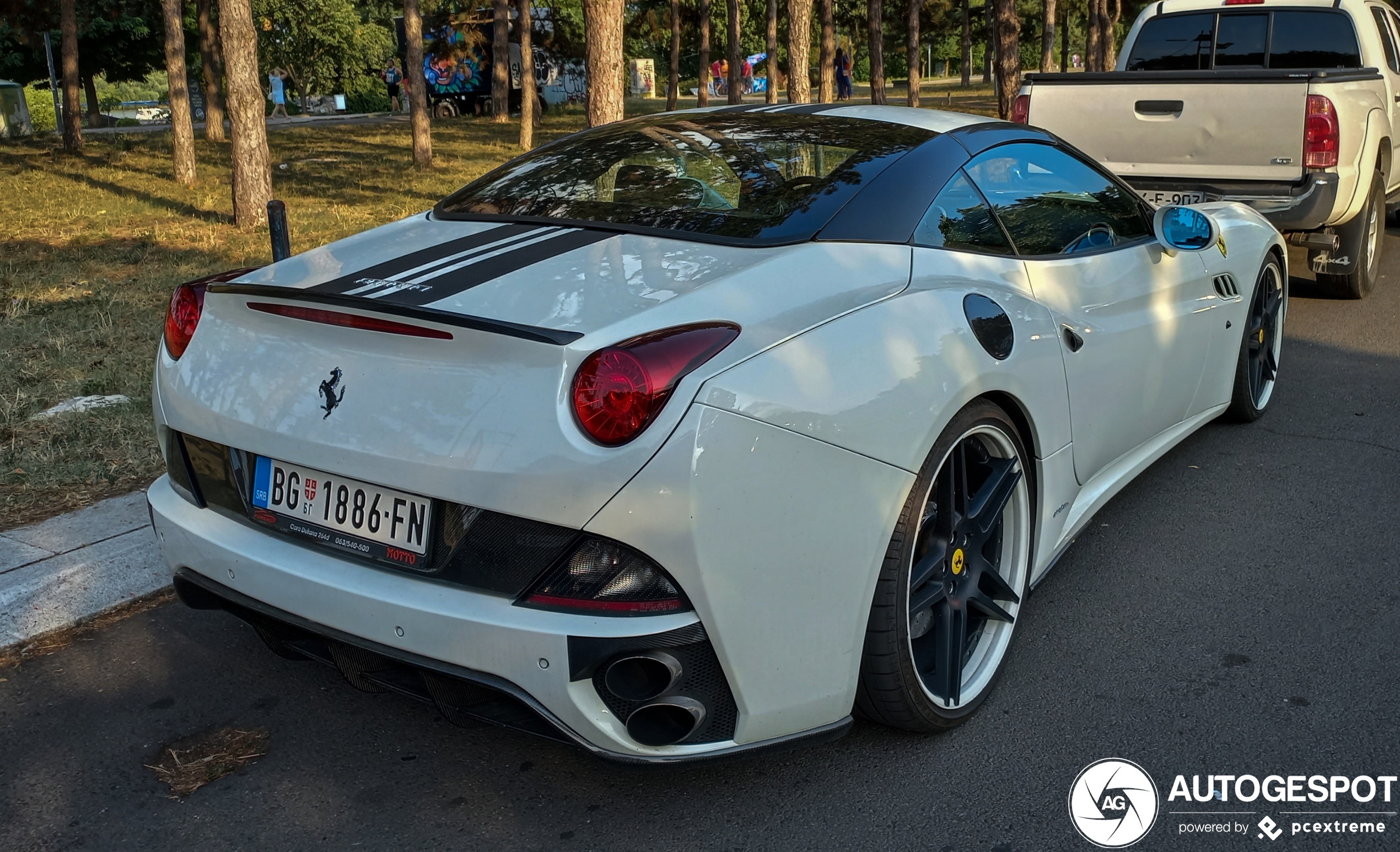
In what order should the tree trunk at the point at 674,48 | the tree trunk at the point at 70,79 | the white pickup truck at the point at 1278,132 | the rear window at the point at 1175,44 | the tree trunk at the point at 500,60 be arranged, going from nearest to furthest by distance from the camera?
the white pickup truck at the point at 1278,132
the rear window at the point at 1175,44
the tree trunk at the point at 70,79
the tree trunk at the point at 500,60
the tree trunk at the point at 674,48

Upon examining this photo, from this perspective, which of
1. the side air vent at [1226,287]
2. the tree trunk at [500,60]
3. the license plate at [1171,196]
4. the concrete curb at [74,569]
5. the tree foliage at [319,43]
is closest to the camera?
the concrete curb at [74,569]

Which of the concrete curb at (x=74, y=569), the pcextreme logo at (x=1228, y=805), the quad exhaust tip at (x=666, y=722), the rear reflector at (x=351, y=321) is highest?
the rear reflector at (x=351, y=321)

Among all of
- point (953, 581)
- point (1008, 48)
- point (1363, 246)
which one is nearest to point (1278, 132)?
point (1363, 246)

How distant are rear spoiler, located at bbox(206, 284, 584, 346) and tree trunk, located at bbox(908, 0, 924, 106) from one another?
101 ft

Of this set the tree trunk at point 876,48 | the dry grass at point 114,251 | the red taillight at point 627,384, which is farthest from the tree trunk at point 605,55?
the tree trunk at point 876,48

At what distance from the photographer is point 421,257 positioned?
2.95 metres

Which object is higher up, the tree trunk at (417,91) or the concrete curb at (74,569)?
the tree trunk at (417,91)

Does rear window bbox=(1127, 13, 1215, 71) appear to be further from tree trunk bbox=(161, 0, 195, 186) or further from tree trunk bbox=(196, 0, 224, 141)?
tree trunk bbox=(196, 0, 224, 141)

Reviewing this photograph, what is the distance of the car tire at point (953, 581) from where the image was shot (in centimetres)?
268

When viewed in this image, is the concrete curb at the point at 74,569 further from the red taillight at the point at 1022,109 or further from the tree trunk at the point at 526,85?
the tree trunk at the point at 526,85

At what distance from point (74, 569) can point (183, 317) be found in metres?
1.47

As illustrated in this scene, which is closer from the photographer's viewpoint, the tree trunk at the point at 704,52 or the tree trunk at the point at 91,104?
the tree trunk at the point at 704,52

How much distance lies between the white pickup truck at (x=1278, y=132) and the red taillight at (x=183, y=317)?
218 inches

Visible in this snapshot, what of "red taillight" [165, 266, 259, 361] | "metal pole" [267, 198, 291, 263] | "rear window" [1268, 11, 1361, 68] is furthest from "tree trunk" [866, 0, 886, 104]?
"red taillight" [165, 266, 259, 361]
